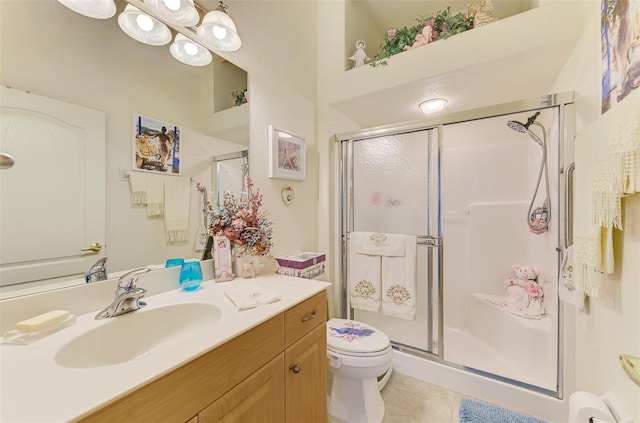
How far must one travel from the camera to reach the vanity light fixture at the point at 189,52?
1.14 metres

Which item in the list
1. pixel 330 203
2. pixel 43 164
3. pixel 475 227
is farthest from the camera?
pixel 475 227

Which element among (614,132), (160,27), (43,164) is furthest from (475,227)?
(43,164)

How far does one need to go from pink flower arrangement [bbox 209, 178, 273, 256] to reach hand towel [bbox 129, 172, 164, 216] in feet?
0.82

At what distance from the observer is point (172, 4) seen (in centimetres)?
104

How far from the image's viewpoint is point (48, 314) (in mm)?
740

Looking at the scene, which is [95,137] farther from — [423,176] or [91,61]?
[423,176]

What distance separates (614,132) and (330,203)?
157cm

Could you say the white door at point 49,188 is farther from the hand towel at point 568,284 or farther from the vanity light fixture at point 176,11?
the hand towel at point 568,284

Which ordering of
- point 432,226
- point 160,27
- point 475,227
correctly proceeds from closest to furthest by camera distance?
1. point 160,27
2. point 432,226
3. point 475,227

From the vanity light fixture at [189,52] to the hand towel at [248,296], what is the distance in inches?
44.5

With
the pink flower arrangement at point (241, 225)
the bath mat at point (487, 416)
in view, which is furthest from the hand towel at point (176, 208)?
the bath mat at point (487, 416)

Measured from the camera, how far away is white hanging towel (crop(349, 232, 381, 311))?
1.88m

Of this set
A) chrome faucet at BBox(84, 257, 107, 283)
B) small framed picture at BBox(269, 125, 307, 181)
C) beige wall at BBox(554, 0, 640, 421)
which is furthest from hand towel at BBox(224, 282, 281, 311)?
beige wall at BBox(554, 0, 640, 421)

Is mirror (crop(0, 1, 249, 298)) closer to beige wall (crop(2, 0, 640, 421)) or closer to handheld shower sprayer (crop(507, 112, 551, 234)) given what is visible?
beige wall (crop(2, 0, 640, 421))
